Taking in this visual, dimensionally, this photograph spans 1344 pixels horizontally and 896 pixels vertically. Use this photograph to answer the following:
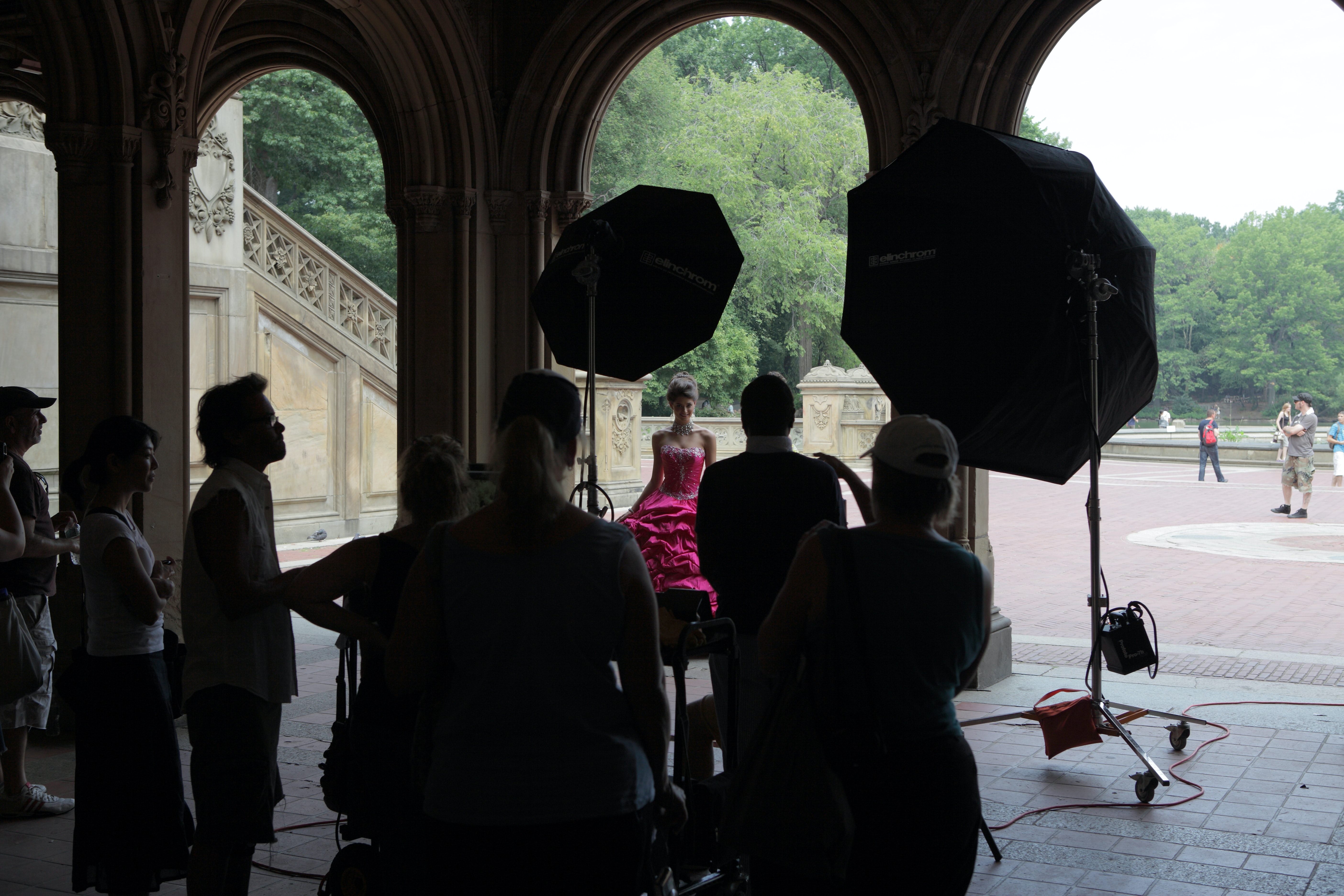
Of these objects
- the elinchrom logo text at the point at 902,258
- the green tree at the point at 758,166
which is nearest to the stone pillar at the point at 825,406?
the green tree at the point at 758,166

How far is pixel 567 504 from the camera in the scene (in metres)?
2.27

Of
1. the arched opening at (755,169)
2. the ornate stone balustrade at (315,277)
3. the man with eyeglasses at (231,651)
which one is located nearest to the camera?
the man with eyeglasses at (231,651)

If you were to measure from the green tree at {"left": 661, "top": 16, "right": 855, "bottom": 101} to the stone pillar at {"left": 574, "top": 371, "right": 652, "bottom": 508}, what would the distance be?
28453 mm

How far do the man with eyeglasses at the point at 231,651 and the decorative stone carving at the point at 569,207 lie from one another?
19.0 ft

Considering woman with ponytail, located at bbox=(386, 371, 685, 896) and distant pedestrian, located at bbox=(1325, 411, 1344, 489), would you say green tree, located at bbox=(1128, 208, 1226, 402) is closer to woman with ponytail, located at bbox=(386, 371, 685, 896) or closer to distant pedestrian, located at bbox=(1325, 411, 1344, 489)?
distant pedestrian, located at bbox=(1325, 411, 1344, 489)

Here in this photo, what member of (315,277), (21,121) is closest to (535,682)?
(21,121)

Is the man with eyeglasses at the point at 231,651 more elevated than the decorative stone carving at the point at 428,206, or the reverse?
the decorative stone carving at the point at 428,206

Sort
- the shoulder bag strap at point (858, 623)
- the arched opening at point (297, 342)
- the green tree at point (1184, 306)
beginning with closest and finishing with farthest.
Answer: the shoulder bag strap at point (858, 623), the arched opening at point (297, 342), the green tree at point (1184, 306)

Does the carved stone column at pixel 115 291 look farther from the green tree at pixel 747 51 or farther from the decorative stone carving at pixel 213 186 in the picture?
the green tree at pixel 747 51

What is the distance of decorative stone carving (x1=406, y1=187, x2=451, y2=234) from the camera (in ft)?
28.1

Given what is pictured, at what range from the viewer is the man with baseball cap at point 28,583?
4688 mm

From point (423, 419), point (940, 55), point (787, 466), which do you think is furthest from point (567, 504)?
point (423, 419)

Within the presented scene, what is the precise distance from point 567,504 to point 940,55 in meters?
5.61

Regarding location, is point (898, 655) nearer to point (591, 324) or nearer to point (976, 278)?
point (976, 278)
